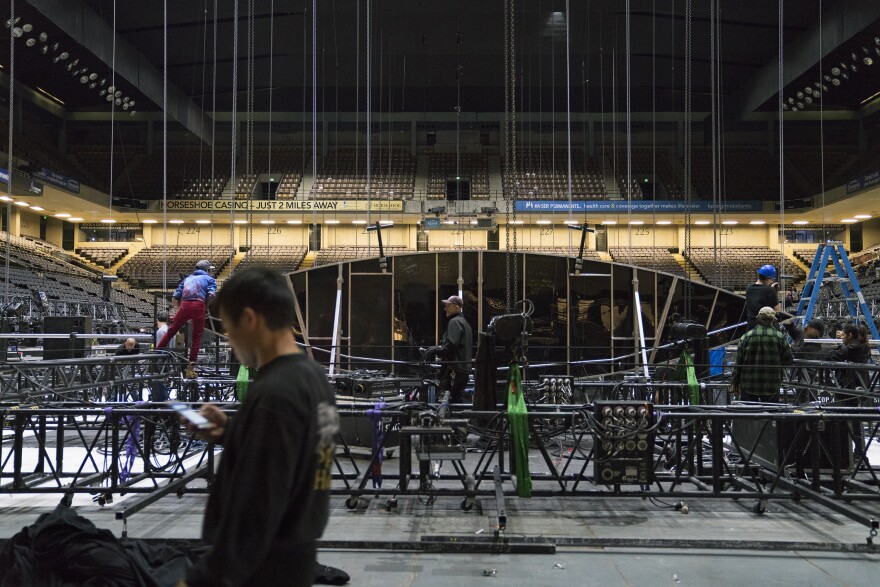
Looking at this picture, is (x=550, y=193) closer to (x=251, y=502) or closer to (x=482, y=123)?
(x=482, y=123)

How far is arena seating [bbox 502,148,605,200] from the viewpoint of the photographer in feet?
96.3

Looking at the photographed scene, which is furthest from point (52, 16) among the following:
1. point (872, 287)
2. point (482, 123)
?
point (872, 287)

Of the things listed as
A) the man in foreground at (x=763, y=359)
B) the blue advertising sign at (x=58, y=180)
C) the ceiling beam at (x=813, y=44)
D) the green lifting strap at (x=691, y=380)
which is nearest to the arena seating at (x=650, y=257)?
the ceiling beam at (x=813, y=44)

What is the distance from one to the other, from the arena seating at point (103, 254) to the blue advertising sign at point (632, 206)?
19.1 m

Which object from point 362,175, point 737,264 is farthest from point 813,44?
point 362,175

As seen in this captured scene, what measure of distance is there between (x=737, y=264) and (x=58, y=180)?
90.7 ft

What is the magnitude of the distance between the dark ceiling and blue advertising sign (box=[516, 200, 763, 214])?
4.32m

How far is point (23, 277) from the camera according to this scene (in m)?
20.7

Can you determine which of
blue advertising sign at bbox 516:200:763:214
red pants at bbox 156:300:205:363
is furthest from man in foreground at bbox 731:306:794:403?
blue advertising sign at bbox 516:200:763:214

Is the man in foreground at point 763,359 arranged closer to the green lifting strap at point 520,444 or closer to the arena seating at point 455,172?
the green lifting strap at point 520,444

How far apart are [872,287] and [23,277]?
1065 inches

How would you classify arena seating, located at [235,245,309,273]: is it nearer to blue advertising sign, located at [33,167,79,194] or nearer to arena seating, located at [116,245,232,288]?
arena seating, located at [116,245,232,288]

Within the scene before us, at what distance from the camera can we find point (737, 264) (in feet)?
95.6

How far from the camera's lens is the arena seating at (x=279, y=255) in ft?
91.9
